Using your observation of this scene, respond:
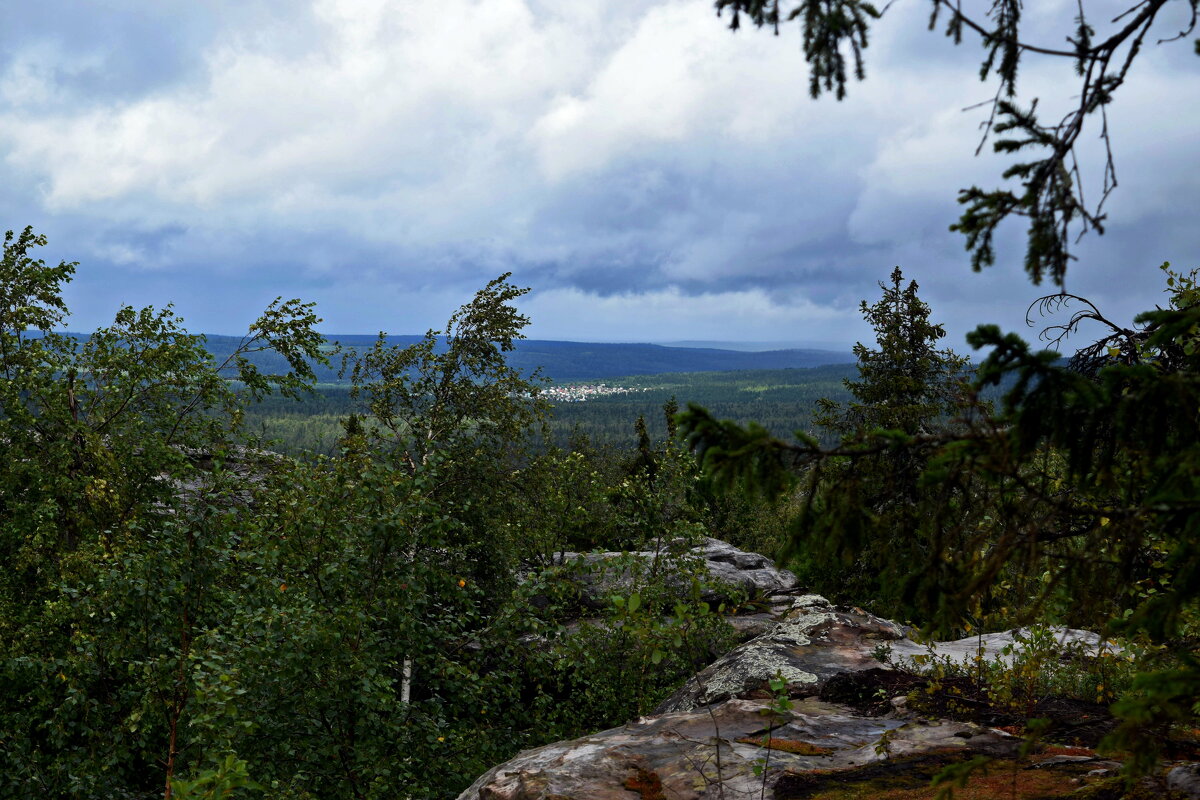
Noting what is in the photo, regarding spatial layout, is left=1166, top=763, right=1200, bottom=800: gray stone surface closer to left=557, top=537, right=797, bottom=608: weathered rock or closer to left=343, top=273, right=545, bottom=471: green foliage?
left=557, top=537, right=797, bottom=608: weathered rock

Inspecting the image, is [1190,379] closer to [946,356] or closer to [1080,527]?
[1080,527]

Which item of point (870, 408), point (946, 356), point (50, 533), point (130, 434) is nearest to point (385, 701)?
point (50, 533)

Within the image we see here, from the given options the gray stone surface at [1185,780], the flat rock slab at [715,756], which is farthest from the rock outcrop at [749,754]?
the gray stone surface at [1185,780]

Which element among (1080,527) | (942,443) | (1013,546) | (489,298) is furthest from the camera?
(489,298)

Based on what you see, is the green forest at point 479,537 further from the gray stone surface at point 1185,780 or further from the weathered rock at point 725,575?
the weathered rock at point 725,575

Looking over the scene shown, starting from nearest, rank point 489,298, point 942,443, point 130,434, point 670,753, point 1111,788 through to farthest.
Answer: point 942,443 < point 1111,788 < point 670,753 < point 130,434 < point 489,298

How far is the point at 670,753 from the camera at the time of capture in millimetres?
7117

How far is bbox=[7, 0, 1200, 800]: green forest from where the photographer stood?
377cm

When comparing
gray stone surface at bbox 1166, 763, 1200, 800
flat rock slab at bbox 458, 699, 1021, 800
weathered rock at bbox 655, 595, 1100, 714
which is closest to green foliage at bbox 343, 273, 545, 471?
weathered rock at bbox 655, 595, 1100, 714

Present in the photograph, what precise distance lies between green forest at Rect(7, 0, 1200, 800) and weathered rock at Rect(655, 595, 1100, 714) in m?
0.75

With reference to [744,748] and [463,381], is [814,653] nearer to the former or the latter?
[744,748]

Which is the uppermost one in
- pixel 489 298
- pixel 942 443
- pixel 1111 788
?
pixel 489 298

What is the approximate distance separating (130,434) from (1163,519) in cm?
2131

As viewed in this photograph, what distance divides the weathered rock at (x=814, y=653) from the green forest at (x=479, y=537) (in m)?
0.75
